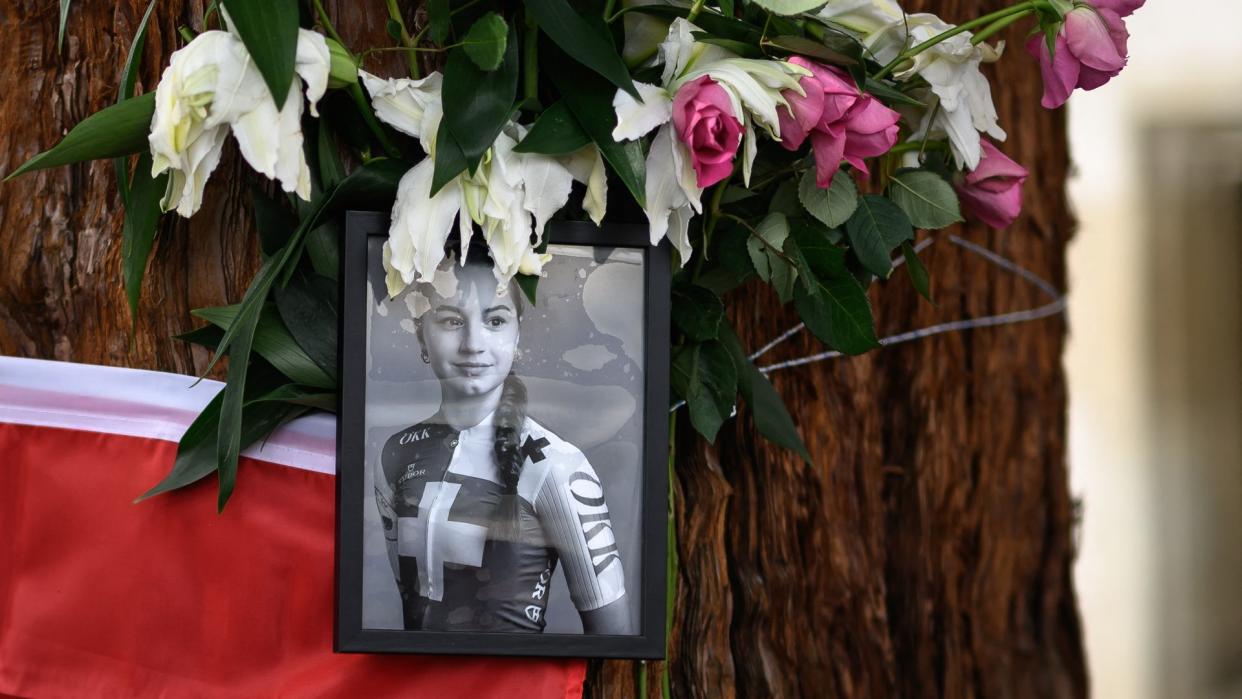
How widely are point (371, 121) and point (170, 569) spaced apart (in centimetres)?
34

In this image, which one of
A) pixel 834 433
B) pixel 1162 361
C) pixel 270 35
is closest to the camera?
pixel 270 35

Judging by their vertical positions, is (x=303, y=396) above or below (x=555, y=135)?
below

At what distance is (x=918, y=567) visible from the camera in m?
1.01

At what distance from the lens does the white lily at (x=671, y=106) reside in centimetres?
55

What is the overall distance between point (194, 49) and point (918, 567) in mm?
793

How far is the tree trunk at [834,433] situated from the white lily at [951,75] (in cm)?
25

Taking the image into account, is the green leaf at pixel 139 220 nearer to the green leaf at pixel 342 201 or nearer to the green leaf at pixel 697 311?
the green leaf at pixel 342 201

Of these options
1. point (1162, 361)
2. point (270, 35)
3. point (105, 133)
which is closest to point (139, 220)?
point (105, 133)

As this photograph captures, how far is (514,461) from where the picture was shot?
2.11 ft

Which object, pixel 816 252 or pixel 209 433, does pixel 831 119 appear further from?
pixel 209 433

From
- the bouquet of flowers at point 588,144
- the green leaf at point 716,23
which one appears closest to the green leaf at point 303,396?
the bouquet of flowers at point 588,144

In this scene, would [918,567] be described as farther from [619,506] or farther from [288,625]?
[288,625]

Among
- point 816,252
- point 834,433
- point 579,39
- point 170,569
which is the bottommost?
point 170,569

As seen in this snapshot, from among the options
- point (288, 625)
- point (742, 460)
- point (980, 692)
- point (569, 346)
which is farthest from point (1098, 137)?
point (288, 625)
